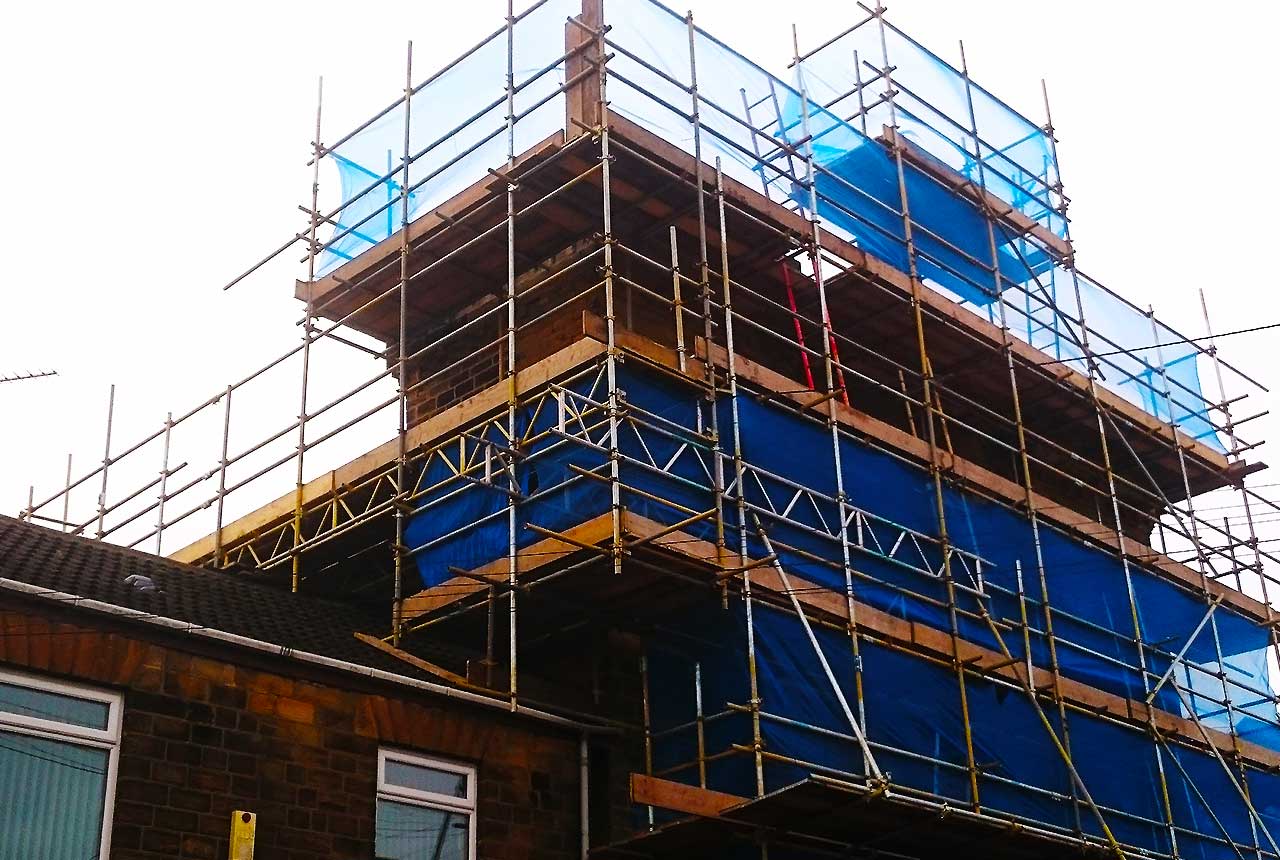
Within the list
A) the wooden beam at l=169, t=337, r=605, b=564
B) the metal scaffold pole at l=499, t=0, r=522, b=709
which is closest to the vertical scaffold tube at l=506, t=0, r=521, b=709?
the metal scaffold pole at l=499, t=0, r=522, b=709

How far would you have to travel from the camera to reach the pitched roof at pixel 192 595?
1330cm

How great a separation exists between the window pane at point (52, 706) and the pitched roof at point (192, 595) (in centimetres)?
94

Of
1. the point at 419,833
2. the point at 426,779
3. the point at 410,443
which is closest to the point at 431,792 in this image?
the point at 426,779

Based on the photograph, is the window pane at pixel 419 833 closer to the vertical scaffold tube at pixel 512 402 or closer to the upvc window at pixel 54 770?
the vertical scaffold tube at pixel 512 402

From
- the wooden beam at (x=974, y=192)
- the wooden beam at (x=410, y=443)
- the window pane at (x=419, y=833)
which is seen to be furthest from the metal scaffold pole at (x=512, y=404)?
the wooden beam at (x=974, y=192)

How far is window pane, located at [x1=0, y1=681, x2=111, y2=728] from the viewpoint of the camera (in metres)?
11.5

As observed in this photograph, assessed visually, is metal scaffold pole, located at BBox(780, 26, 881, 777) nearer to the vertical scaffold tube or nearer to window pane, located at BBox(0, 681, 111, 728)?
the vertical scaffold tube

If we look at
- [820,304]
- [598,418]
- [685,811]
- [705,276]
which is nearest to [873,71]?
[820,304]

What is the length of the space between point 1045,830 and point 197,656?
8996 millimetres

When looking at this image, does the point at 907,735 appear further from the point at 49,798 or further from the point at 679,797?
the point at 49,798

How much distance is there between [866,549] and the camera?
16938 mm

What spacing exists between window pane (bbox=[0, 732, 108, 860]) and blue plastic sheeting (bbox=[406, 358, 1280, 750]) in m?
4.76

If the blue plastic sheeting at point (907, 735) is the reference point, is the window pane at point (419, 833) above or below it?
below

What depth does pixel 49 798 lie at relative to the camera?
1145cm
